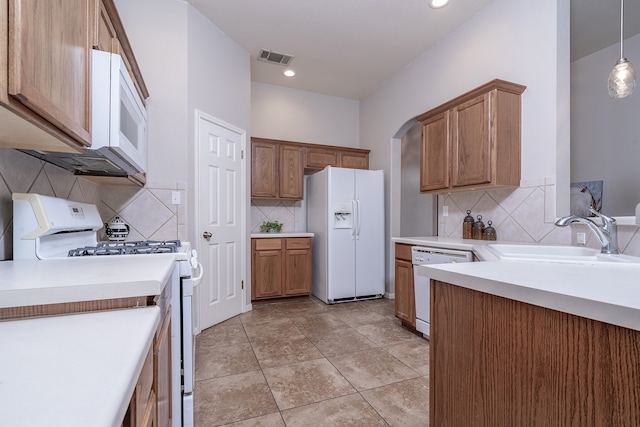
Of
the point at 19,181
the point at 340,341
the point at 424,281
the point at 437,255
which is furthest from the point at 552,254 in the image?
the point at 19,181

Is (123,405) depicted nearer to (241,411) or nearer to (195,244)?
(241,411)

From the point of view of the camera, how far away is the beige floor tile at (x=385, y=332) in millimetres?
2543

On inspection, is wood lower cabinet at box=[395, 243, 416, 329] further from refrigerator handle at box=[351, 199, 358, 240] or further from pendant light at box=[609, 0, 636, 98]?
pendant light at box=[609, 0, 636, 98]

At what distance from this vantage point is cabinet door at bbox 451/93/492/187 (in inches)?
91.2

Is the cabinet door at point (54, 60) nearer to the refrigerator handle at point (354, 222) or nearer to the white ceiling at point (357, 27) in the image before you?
the white ceiling at point (357, 27)

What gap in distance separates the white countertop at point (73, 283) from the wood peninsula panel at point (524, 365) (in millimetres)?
918

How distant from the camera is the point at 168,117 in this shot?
250 cm

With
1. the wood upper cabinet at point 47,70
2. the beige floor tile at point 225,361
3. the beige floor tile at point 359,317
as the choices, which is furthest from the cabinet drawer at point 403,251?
the wood upper cabinet at point 47,70

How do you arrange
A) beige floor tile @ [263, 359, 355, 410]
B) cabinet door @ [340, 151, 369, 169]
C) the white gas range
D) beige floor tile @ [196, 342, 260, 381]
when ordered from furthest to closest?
cabinet door @ [340, 151, 369, 169], beige floor tile @ [196, 342, 260, 381], beige floor tile @ [263, 359, 355, 410], the white gas range

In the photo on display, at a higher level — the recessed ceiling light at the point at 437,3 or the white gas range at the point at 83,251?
the recessed ceiling light at the point at 437,3

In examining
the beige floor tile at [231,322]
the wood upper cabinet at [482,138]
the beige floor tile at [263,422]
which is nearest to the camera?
the beige floor tile at [263,422]

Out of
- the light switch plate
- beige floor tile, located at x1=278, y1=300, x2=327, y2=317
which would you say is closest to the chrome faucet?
beige floor tile, located at x1=278, y1=300, x2=327, y2=317

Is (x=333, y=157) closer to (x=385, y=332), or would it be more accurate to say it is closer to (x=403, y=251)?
(x=403, y=251)

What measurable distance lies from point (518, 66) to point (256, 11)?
2.33 meters
